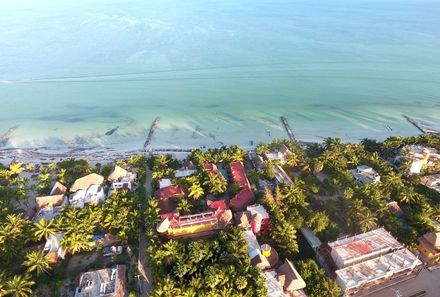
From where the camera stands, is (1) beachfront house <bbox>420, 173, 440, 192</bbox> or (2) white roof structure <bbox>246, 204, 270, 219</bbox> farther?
(1) beachfront house <bbox>420, 173, 440, 192</bbox>

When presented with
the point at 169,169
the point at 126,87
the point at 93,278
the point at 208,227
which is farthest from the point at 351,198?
the point at 126,87

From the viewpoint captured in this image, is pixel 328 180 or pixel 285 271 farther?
pixel 328 180

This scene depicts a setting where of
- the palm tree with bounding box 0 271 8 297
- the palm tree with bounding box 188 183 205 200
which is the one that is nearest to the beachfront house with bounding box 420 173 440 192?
the palm tree with bounding box 188 183 205 200

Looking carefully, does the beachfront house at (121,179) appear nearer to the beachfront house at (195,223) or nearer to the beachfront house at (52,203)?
the beachfront house at (52,203)

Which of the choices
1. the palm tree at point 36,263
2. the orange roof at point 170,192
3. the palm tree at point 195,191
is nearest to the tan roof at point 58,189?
the palm tree at point 36,263

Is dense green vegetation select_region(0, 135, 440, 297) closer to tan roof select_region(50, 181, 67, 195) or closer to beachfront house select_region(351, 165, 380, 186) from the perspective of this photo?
beachfront house select_region(351, 165, 380, 186)

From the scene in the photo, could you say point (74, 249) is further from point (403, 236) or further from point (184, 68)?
point (184, 68)
